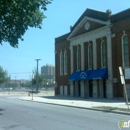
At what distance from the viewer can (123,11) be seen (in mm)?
35719

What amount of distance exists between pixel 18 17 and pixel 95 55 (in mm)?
23182

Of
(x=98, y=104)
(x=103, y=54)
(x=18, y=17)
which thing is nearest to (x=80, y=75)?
(x=103, y=54)

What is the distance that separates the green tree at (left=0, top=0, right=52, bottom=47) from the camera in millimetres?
17091

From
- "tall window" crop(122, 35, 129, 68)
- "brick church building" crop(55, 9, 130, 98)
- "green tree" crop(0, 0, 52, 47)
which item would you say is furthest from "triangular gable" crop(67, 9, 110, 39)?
"green tree" crop(0, 0, 52, 47)

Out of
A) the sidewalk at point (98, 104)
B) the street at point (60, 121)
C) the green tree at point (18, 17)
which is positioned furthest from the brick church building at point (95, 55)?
the street at point (60, 121)

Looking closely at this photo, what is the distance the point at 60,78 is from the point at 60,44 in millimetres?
6426

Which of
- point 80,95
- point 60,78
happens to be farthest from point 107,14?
point 60,78

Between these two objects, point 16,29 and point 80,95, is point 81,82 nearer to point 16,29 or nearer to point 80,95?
point 80,95

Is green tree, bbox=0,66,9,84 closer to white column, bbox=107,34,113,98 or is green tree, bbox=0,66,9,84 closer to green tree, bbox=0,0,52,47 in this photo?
white column, bbox=107,34,113,98

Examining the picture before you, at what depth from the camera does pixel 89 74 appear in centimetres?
4053

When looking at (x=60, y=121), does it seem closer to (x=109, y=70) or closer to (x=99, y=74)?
(x=109, y=70)

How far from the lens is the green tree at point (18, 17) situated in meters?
17.1

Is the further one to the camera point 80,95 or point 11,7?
point 80,95

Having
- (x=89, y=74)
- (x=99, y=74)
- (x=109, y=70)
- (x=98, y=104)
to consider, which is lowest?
(x=98, y=104)
